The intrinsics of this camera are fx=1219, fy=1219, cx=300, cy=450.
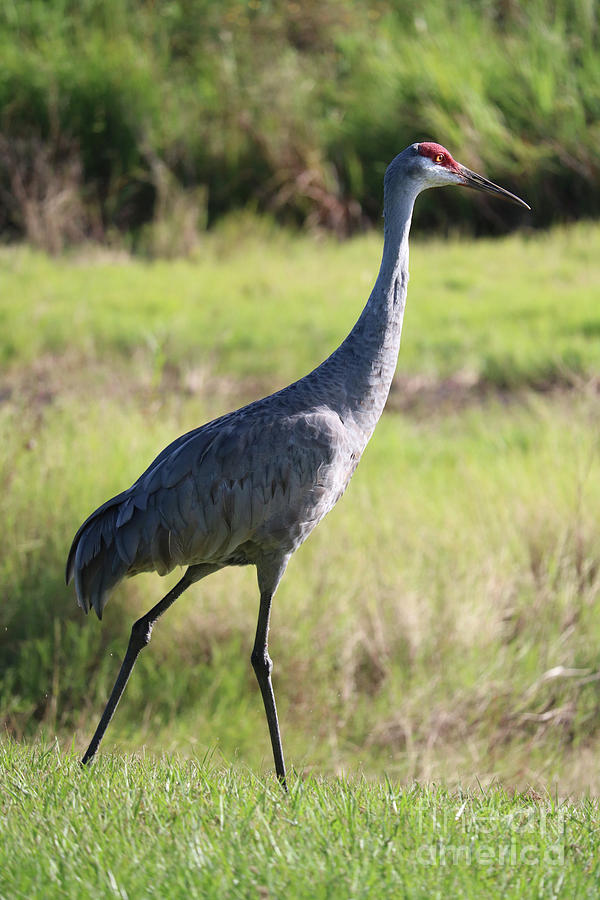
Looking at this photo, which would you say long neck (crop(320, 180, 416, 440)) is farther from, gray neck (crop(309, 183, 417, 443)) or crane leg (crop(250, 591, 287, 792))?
crane leg (crop(250, 591, 287, 792))

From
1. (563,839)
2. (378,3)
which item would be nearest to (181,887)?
(563,839)

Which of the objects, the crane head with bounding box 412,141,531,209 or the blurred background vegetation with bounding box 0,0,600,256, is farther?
the blurred background vegetation with bounding box 0,0,600,256

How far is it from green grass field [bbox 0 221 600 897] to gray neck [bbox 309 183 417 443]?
1.14 metres

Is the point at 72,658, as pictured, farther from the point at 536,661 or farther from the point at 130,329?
the point at 130,329

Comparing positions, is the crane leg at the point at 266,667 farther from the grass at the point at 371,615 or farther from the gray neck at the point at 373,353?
the gray neck at the point at 373,353

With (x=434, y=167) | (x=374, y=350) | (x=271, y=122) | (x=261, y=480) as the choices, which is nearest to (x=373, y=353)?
(x=374, y=350)

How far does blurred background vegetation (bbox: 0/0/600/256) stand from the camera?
34.1 ft

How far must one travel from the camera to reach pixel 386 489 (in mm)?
5867

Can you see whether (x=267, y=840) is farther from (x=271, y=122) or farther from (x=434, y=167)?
(x=271, y=122)

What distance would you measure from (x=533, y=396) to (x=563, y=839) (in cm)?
441

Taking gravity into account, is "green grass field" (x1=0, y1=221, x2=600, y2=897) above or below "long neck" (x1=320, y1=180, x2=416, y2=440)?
below

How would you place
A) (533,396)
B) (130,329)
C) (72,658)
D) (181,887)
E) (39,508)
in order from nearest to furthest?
1. (181,887)
2. (72,658)
3. (39,508)
4. (533,396)
5. (130,329)

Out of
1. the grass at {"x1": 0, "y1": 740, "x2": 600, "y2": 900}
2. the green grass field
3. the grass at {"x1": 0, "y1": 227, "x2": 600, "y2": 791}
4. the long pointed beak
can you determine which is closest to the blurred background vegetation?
the green grass field

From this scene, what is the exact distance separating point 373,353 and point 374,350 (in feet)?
0.03
